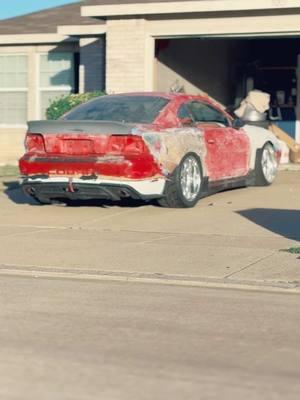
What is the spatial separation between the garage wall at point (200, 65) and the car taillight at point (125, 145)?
6922mm

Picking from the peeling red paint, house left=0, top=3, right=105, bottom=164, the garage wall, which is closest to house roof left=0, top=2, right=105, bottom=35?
house left=0, top=3, right=105, bottom=164

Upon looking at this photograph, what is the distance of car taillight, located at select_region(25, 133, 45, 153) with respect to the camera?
13.8 meters

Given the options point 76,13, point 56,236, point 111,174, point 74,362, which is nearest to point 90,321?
point 74,362

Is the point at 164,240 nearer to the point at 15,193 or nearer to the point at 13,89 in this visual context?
the point at 15,193

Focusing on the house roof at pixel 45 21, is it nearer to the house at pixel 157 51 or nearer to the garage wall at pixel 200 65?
the house at pixel 157 51

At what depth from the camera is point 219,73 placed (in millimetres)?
22953

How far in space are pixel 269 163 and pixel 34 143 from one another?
428 centimetres

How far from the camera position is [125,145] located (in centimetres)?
1338

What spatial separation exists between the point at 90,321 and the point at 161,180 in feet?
19.5

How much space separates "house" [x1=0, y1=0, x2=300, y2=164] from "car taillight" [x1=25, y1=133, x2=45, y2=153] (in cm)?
570

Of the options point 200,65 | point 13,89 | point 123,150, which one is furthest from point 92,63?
point 123,150

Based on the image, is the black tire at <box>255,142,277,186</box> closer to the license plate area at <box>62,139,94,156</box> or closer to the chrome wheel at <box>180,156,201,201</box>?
the chrome wheel at <box>180,156,201,201</box>

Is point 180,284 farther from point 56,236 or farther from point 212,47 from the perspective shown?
point 212,47

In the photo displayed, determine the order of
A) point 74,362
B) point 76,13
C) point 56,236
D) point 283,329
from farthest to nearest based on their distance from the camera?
1. point 76,13
2. point 56,236
3. point 283,329
4. point 74,362
